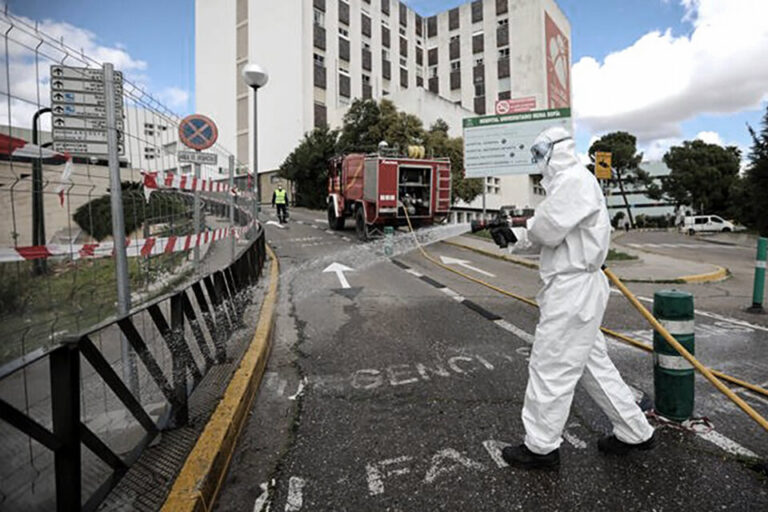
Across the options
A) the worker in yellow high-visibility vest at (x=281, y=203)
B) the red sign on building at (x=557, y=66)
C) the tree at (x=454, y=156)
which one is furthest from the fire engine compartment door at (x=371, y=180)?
the red sign on building at (x=557, y=66)

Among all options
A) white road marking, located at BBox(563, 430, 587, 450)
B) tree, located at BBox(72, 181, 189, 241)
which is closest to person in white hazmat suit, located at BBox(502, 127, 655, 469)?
white road marking, located at BBox(563, 430, 587, 450)

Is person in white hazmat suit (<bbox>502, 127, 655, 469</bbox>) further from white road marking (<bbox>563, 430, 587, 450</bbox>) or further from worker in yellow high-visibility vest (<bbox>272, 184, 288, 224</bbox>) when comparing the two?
worker in yellow high-visibility vest (<bbox>272, 184, 288, 224</bbox>)

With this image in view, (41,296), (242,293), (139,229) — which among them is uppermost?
(139,229)

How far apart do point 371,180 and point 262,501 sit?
35.4 ft

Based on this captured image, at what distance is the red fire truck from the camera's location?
1211 centimetres

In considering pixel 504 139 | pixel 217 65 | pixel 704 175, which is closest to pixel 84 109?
pixel 504 139

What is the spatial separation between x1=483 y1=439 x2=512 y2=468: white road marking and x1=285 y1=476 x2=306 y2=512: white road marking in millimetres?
1073

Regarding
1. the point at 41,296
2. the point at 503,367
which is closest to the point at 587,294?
the point at 503,367

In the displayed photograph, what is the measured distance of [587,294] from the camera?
7.73 feet

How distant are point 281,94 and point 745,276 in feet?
107

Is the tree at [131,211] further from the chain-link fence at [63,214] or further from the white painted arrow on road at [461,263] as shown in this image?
the white painted arrow on road at [461,263]

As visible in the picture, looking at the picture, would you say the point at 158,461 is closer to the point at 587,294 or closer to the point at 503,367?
the point at 587,294

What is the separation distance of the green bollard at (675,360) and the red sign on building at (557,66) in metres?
39.1

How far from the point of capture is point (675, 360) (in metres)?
2.75
